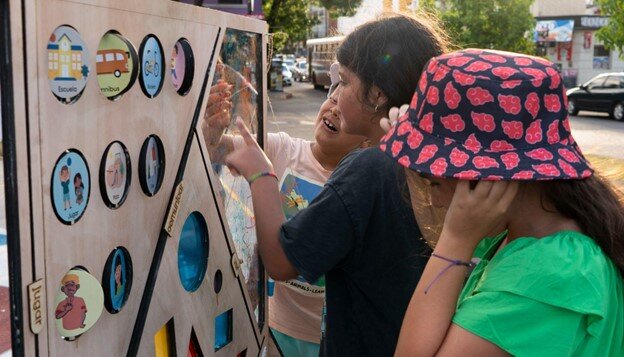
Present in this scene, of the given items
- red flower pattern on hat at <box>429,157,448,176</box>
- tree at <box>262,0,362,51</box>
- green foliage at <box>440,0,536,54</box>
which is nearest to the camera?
red flower pattern on hat at <box>429,157,448,176</box>

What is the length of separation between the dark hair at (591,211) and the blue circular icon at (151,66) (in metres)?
0.73

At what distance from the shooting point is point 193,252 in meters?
1.61

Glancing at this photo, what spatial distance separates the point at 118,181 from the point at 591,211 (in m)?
0.82

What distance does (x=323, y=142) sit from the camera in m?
2.29

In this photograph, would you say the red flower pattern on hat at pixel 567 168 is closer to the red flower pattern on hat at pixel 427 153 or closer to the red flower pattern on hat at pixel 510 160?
the red flower pattern on hat at pixel 510 160

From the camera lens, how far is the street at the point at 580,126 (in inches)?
580

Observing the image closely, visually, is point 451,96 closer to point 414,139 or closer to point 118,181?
point 414,139

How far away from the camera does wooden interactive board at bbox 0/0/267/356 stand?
0.99 meters

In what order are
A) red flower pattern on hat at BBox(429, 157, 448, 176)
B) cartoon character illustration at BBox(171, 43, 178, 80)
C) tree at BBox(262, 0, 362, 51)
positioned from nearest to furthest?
red flower pattern on hat at BBox(429, 157, 448, 176), cartoon character illustration at BBox(171, 43, 178, 80), tree at BBox(262, 0, 362, 51)

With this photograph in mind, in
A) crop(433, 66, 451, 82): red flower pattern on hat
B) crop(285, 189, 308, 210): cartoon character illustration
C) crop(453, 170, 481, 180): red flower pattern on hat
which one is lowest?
crop(285, 189, 308, 210): cartoon character illustration

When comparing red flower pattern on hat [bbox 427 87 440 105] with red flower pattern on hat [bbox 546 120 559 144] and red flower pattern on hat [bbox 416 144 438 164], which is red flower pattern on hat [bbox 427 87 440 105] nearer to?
red flower pattern on hat [bbox 416 144 438 164]

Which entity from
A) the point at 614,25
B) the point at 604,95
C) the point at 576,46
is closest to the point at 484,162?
the point at 604,95

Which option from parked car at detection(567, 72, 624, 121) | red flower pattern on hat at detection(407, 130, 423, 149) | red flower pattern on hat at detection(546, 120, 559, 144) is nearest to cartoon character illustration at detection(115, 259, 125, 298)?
red flower pattern on hat at detection(407, 130, 423, 149)

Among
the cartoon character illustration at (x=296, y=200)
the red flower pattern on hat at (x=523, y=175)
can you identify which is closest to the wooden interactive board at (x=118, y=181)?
the cartoon character illustration at (x=296, y=200)
